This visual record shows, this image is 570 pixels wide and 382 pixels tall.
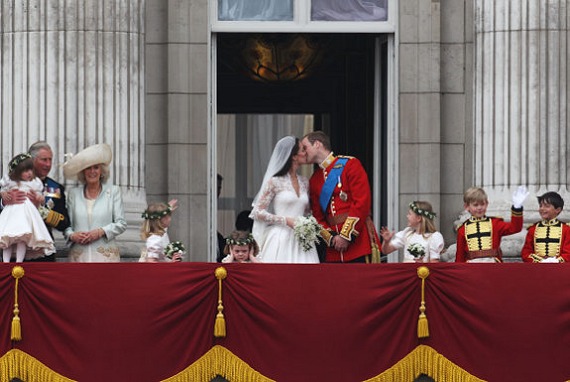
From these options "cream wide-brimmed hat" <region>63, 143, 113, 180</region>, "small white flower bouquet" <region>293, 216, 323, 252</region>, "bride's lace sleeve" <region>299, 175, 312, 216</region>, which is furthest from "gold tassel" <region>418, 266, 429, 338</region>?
"cream wide-brimmed hat" <region>63, 143, 113, 180</region>

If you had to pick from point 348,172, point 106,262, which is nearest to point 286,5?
point 348,172

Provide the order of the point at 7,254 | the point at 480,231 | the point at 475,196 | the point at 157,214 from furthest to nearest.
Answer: the point at 480,231
the point at 475,196
the point at 157,214
the point at 7,254

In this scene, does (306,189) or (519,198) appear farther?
(306,189)

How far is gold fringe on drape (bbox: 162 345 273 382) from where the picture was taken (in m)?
21.7

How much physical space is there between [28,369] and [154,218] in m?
2.37

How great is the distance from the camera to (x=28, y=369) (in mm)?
21672

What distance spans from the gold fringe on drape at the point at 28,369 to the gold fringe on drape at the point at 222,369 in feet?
4.00

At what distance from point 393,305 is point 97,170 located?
3647 mm

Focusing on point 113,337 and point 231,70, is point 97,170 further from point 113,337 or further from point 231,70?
point 231,70

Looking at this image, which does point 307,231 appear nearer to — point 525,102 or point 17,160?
point 17,160

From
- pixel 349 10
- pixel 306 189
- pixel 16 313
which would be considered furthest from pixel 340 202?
pixel 16 313

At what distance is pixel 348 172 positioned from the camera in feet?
78.5

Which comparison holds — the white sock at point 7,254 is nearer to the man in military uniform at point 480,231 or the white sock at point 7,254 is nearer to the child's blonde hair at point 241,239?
the child's blonde hair at point 241,239

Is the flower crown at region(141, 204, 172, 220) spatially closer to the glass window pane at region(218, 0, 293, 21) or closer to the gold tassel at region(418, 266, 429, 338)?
the gold tassel at region(418, 266, 429, 338)
